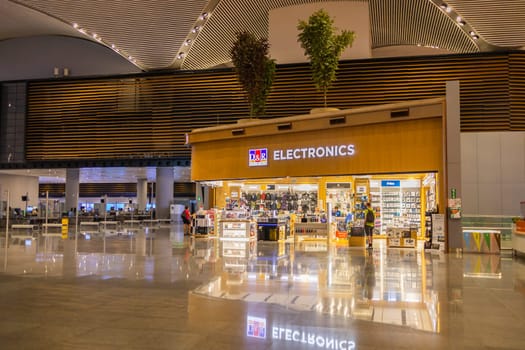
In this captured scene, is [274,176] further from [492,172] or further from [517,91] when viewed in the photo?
[517,91]

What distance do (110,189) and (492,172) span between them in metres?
37.3

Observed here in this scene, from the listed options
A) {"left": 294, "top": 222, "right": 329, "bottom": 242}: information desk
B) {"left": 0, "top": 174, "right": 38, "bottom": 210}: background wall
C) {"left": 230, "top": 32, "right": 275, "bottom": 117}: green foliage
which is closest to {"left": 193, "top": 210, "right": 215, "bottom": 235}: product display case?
{"left": 294, "top": 222, "right": 329, "bottom": 242}: information desk

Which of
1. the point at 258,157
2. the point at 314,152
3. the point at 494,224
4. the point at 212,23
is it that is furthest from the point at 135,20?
the point at 494,224

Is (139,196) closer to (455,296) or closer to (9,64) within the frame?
(9,64)

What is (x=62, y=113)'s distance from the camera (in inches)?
1110

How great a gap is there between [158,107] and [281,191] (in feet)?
39.7

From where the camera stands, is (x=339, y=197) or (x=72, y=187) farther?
(x=72, y=187)

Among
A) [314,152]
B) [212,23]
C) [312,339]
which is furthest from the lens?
[212,23]

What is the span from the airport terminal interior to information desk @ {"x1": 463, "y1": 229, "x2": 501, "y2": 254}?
0.14ft

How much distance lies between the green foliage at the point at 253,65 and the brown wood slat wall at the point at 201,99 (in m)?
7.06

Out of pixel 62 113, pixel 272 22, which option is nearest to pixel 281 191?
pixel 272 22

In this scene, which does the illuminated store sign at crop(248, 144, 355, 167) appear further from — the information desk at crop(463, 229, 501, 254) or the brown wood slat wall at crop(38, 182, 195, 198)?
the brown wood slat wall at crop(38, 182, 195, 198)

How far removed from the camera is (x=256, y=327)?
4.48 m

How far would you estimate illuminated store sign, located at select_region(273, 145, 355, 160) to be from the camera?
1460 cm
